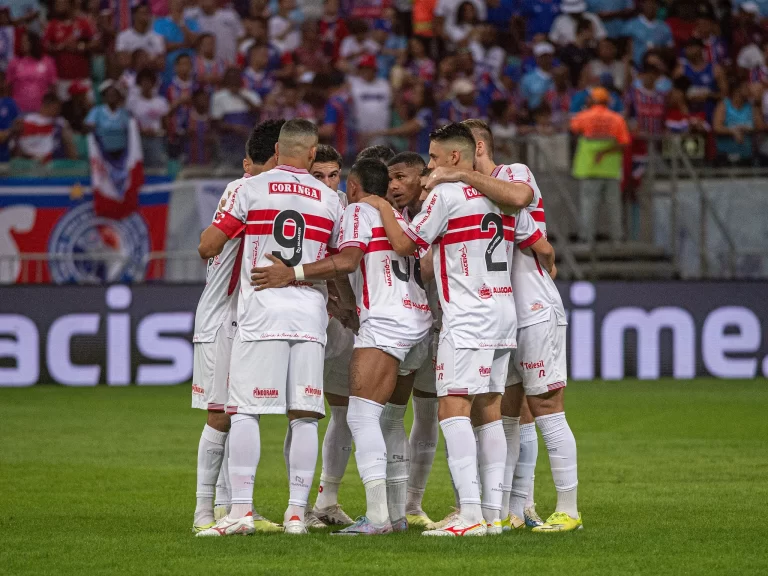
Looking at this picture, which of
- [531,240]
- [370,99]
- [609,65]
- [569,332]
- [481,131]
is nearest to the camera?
[531,240]

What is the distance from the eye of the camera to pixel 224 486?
758 centimetres

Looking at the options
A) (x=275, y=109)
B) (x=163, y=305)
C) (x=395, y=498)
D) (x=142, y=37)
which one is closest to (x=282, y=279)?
(x=395, y=498)

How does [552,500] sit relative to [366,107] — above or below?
below

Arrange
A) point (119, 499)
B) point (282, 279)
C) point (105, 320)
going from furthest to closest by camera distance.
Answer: point (105, 320)
point (119, 499)
point (282, 279)

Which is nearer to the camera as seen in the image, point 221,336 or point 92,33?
point 221,336

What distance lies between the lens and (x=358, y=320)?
7.59 meters

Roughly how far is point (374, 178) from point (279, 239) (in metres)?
0.78

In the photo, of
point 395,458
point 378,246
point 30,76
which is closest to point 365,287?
point 378,246

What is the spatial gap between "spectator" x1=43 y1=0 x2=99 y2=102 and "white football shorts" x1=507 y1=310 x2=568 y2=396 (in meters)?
12.7

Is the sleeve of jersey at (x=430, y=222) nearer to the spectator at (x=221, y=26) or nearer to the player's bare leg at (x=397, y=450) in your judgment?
the player's bare leg at (x=397, y=450)

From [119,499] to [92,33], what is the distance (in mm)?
12062

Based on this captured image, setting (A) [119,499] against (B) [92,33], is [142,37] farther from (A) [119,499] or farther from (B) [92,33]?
(A) [119,499]

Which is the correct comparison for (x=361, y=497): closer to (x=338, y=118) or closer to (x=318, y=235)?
(x=318, y=235)

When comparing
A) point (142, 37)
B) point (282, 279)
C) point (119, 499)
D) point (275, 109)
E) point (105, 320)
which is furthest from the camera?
point (142, 37)
